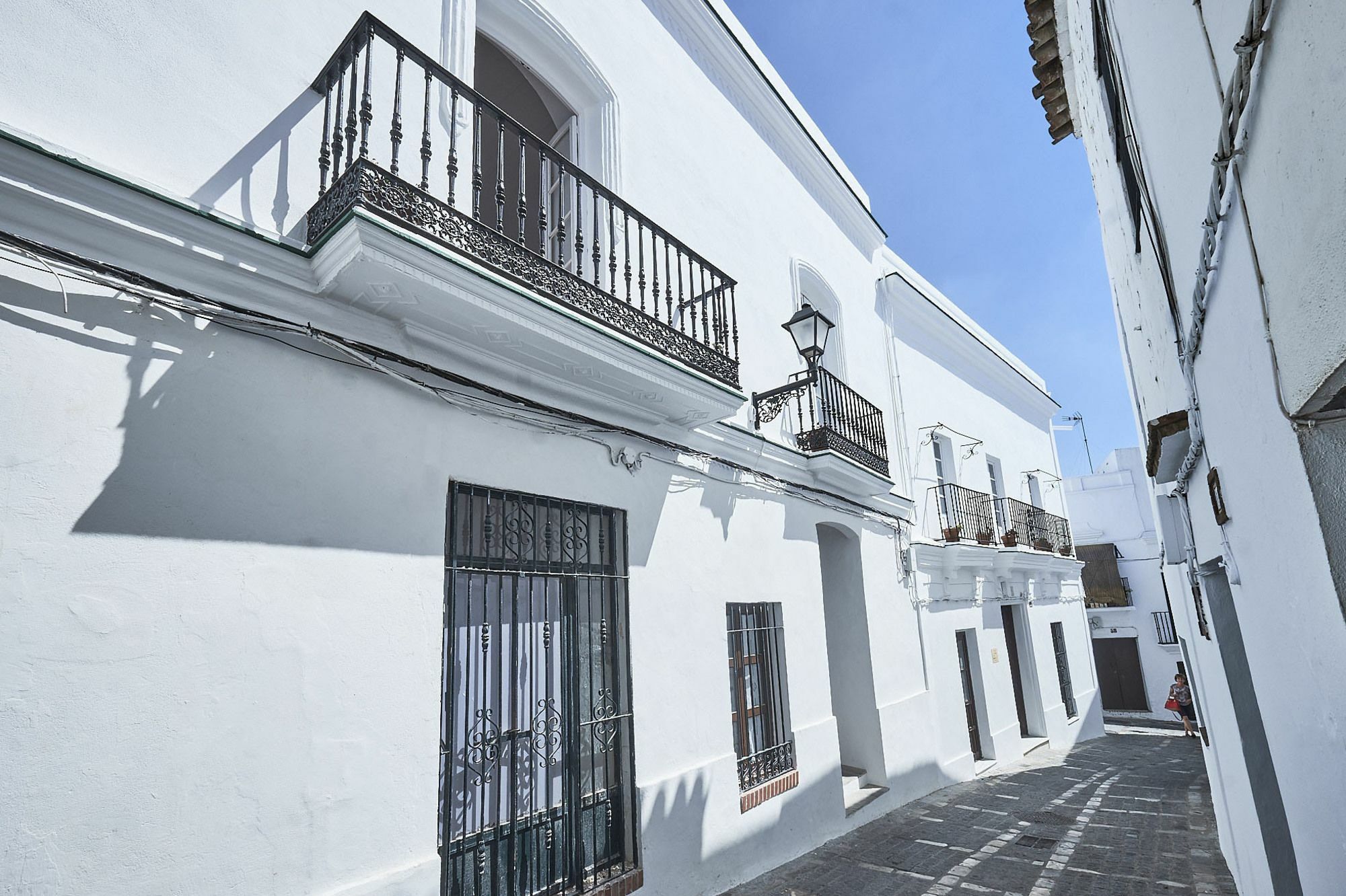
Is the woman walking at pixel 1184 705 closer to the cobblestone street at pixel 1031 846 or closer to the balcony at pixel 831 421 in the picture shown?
the cobblestone street at pixel 1031 846

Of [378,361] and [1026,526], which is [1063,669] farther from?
[378,361]

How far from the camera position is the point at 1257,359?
70.9 inches

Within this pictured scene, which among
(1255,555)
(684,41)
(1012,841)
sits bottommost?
(1012,841)

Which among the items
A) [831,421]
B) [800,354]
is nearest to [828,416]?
[831,421]

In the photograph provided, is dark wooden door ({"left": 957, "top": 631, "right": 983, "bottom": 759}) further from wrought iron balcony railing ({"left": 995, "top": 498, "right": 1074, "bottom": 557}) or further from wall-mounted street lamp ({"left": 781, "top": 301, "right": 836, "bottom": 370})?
wall-mounted street lamp ({"left": 781, "top": 301, "right": 836, "bottom": 370})

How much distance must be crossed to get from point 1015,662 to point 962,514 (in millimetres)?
3704

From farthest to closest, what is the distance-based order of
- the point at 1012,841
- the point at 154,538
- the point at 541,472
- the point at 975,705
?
the point at 975,705, the point at 1012,841, the point at 541,472, the point at 154,538

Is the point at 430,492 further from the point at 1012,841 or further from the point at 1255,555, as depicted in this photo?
the point at 1012,841

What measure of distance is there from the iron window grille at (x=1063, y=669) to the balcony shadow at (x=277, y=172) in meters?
14.1

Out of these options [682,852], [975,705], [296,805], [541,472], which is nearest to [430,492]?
[541,472]

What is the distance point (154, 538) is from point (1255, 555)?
12.8 feet

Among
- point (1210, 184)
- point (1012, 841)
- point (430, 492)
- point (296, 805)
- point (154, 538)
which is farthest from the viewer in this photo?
point (1012, 841)

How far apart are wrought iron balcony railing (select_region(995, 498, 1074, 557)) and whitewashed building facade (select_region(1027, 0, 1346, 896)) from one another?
26.1 ft

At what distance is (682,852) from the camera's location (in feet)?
14.8
